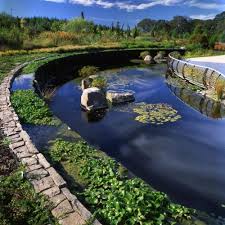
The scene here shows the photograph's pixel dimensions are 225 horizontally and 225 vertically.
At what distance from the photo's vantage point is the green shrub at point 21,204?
506cm

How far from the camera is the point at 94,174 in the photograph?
6492 millimetres

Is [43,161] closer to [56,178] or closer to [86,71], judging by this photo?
[56,178]

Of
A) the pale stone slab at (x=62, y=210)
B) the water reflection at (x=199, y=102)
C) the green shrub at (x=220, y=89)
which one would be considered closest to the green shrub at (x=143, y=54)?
the water reflection at (x=199, y=102)

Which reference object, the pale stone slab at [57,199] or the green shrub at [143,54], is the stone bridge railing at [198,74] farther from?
the pale stone slab at [57,199]

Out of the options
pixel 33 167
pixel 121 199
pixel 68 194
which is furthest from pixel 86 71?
pixel 121 199

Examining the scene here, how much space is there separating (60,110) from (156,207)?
26.0 ft

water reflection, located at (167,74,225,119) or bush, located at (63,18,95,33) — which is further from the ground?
bush, located at (63,18,95,33)

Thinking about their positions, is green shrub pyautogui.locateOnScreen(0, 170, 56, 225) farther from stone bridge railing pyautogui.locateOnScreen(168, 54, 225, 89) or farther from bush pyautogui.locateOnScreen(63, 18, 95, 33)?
bush pyautogui.locateOnScreen(63, 18, 95, 33)

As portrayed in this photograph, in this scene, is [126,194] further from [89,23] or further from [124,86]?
[89,23]

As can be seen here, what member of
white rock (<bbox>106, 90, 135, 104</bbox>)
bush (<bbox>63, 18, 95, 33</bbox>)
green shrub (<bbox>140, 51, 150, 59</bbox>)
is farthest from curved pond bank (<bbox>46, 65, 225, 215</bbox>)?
bush (<bbox>63, 18, 95, 33</bbox>)

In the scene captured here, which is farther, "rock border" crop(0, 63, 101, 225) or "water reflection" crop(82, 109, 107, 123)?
"water reflection" crop(82, 109, 107, 123)

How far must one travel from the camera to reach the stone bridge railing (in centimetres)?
1537

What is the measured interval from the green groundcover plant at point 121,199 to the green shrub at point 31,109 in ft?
9.19

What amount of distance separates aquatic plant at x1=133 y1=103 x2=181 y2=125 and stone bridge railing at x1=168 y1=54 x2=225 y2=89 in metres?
3.07
